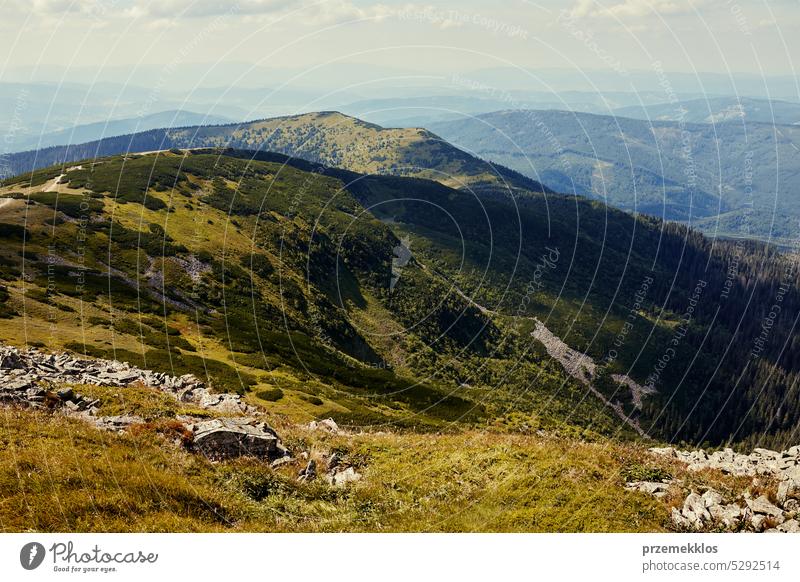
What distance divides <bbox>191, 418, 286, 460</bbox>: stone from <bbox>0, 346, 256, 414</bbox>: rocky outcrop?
727cm

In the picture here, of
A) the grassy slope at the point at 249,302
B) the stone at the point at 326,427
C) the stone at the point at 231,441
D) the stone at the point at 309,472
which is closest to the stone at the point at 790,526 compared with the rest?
the stone at the point at 309,472

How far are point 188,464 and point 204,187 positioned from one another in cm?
14285

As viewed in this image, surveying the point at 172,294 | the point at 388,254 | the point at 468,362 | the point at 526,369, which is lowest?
the point at 526,369

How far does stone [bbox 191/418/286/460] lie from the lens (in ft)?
79.8

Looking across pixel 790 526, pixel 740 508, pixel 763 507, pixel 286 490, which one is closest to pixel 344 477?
pixel 286 490

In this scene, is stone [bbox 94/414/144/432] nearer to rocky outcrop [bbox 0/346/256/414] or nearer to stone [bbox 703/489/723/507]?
rocky outcrop [bbox 0/346/256/414]

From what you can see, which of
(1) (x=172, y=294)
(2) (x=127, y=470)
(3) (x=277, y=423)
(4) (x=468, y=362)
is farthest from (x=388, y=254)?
(2) (x=127, y=470)

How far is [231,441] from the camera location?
24.9 metres

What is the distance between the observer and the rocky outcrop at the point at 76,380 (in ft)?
91.2

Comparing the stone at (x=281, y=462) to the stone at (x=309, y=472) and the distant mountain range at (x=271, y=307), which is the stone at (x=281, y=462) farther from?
the distant mountain range at (x=271, y=307)

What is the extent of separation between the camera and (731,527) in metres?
19.4

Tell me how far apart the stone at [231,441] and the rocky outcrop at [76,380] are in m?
7.27

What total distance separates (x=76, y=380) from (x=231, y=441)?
16496 millimetres
